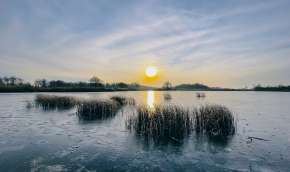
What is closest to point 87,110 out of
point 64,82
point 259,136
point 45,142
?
point 45,142

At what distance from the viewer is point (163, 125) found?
508 inches

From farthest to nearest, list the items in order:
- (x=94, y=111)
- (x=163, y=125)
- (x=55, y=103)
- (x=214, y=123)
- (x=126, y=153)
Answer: (x=55, y=103)
(x=94, y=111)
(x=214, y=123)
(x=163, y=125)
(x=126, y=153)

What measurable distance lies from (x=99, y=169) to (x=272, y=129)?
13927mm

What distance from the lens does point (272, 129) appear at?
15.3 meters

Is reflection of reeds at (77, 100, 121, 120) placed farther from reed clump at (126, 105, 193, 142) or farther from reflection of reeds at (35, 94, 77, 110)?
reflection of reeds at (35, 94, 77, 110)

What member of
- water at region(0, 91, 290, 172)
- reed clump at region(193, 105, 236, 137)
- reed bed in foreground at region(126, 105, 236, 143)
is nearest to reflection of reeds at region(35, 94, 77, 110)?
water at region(0, 91, 290, 172)

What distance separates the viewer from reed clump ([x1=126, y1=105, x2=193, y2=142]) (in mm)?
12548

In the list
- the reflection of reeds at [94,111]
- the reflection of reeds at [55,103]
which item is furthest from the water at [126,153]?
the reflection of reeds at [55,103]

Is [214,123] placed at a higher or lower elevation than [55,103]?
lower

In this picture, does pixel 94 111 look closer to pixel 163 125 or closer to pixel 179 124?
pixel 163 125

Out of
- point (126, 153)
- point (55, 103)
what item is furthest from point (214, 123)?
point (55, 103)

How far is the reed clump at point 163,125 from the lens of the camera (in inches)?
494

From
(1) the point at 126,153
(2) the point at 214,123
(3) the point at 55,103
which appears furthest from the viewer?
(3) the point at 55,103

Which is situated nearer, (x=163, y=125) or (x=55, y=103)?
(x=163, y=125)
